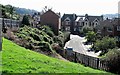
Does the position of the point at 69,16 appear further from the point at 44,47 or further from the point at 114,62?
the point at 114,62

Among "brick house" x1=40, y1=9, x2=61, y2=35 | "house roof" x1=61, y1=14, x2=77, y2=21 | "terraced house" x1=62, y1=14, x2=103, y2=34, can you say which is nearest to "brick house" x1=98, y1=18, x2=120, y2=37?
"brick house" x1=40, y1=9, x2=61, y2=35

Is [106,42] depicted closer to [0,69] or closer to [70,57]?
[70,57]

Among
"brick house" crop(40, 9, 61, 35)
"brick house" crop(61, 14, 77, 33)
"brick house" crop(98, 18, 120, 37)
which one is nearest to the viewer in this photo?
"brick house" crop(40, 9, 61, 35)

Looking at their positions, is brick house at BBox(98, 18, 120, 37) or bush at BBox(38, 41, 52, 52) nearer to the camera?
bush at BBox(38, 41, 52, 52)

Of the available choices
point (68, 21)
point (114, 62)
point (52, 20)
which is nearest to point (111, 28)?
point (52, 20)

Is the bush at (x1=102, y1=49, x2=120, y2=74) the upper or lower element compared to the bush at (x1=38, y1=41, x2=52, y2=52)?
lower

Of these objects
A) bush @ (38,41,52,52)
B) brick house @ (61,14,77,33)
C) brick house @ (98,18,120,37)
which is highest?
brick house @ (61,14,77,33)

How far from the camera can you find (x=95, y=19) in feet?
356

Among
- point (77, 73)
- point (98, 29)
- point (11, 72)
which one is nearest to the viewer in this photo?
point (11, 72)

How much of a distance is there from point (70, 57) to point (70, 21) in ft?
260

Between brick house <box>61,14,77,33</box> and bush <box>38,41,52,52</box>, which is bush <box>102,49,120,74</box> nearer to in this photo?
bush <box>38,41,52,52</box>

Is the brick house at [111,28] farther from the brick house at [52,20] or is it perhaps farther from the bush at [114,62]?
the bush at [114,62]

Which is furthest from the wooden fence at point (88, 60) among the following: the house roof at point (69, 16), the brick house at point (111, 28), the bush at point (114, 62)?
the house roof at point (69, 16)

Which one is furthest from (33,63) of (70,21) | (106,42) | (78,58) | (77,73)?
(70,21)
